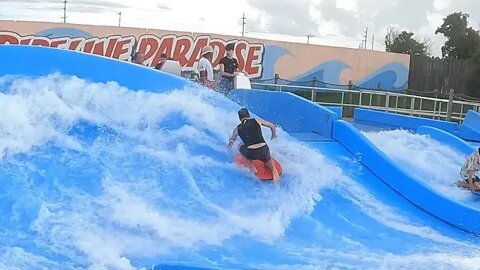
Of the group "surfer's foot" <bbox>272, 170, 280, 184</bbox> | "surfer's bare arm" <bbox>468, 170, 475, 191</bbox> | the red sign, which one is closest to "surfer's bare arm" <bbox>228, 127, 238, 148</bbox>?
"surfer's foot" <bbox>272, 170, 280, 184</bbox>

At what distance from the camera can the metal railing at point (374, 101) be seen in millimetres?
14320

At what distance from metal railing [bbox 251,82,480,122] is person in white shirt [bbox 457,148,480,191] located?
5.63 m

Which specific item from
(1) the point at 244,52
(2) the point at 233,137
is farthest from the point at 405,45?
(2) the point at 233,137

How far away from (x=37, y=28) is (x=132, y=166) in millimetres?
12059

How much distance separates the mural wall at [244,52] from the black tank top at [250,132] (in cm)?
916

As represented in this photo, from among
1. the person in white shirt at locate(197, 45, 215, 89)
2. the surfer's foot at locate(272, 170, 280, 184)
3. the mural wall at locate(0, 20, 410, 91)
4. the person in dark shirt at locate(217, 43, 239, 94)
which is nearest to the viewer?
the surfer's foot at locate(272, 170, 280, 184)

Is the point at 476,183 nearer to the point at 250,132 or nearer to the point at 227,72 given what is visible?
the point at 250,132

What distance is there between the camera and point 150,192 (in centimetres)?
600

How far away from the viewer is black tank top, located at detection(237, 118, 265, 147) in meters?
6.83

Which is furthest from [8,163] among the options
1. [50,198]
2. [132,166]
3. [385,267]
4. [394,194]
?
[394,194]

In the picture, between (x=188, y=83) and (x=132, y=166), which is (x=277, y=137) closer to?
(x=188, y=83)

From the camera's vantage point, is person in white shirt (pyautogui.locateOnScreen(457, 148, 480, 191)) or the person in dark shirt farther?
the person in dark shirt

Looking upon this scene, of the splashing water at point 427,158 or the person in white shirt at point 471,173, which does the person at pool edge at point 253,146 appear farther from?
the person in white shirt at point 471,173

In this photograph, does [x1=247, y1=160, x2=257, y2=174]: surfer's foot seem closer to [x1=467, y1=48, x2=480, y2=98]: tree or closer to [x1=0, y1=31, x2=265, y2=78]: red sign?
[x1=0, y1=31, x2=265, y2=78]: red sign
